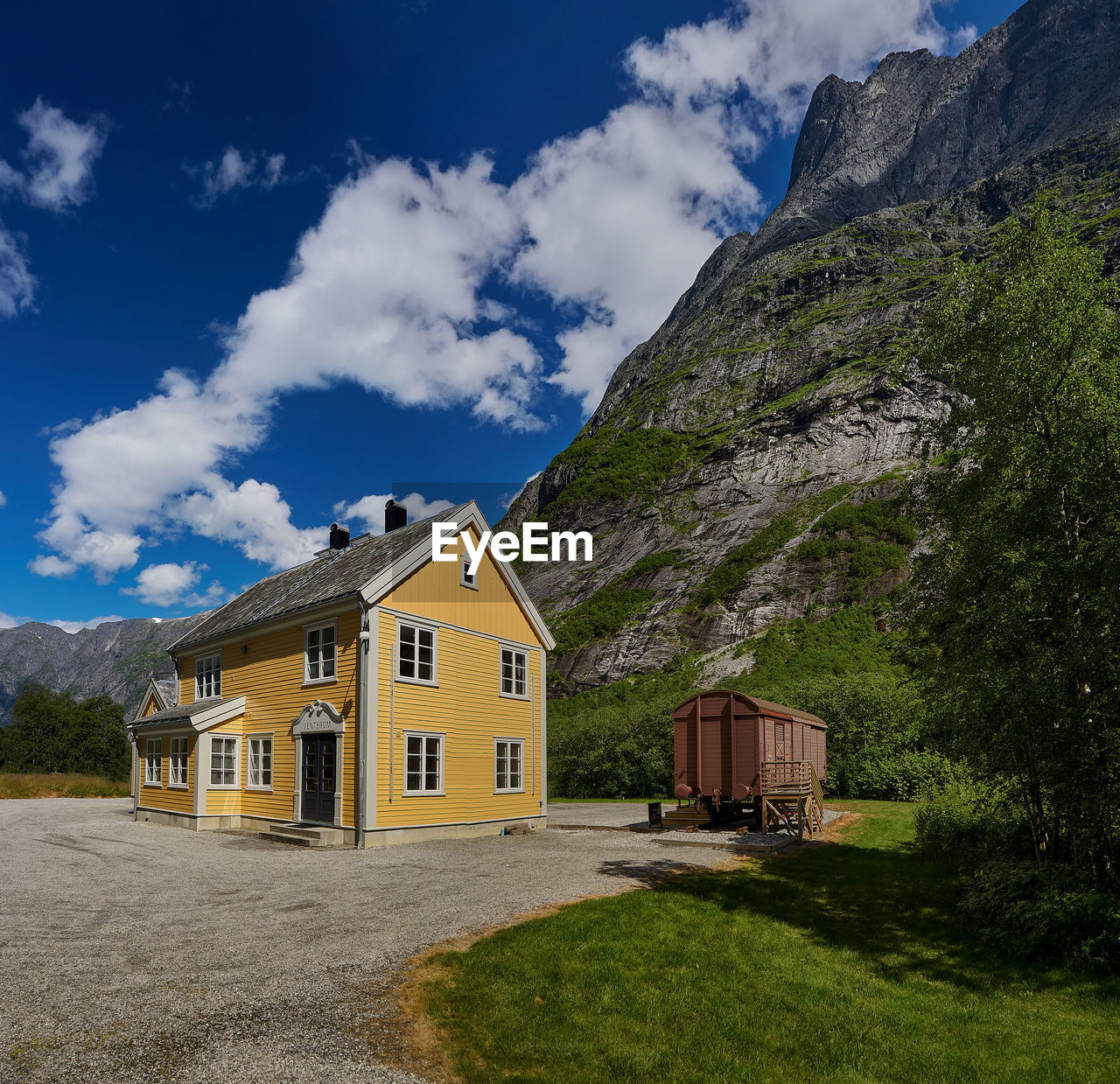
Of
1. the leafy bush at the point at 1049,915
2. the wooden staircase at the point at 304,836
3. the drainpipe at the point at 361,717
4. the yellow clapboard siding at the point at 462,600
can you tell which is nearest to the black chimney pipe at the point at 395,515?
the yellow clapboard siding at the point at 462,600

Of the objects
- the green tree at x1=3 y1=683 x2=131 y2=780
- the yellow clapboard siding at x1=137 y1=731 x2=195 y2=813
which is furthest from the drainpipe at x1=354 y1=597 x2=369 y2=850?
the green tree at x1=3 y1=683 x2=131 y2=780

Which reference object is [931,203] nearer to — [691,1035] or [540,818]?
[540,818]

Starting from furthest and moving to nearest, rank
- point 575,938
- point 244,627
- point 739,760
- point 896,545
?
1. point 896,545
2. point 244,627
3. point 739,760
4. point 575,938

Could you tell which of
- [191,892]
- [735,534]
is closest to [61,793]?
[191,892]

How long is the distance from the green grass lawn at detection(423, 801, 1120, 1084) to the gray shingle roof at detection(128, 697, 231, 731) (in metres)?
16.6

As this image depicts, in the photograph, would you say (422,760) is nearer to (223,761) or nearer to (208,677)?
(223,761)

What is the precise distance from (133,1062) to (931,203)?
430 feet

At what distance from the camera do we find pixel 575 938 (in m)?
9.25

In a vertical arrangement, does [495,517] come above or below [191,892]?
above

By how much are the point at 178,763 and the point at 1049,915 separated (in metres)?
23.7

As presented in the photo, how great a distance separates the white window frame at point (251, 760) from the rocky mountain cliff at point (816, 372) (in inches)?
792

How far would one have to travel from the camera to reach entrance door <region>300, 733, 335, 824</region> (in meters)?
19.6

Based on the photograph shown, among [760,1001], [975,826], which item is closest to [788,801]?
[975,826]

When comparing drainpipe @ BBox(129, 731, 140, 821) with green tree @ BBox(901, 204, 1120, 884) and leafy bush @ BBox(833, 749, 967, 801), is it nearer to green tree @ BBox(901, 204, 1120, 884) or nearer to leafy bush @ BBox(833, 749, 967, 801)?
green tree @ BBox(901, 204, 1120, 884)
